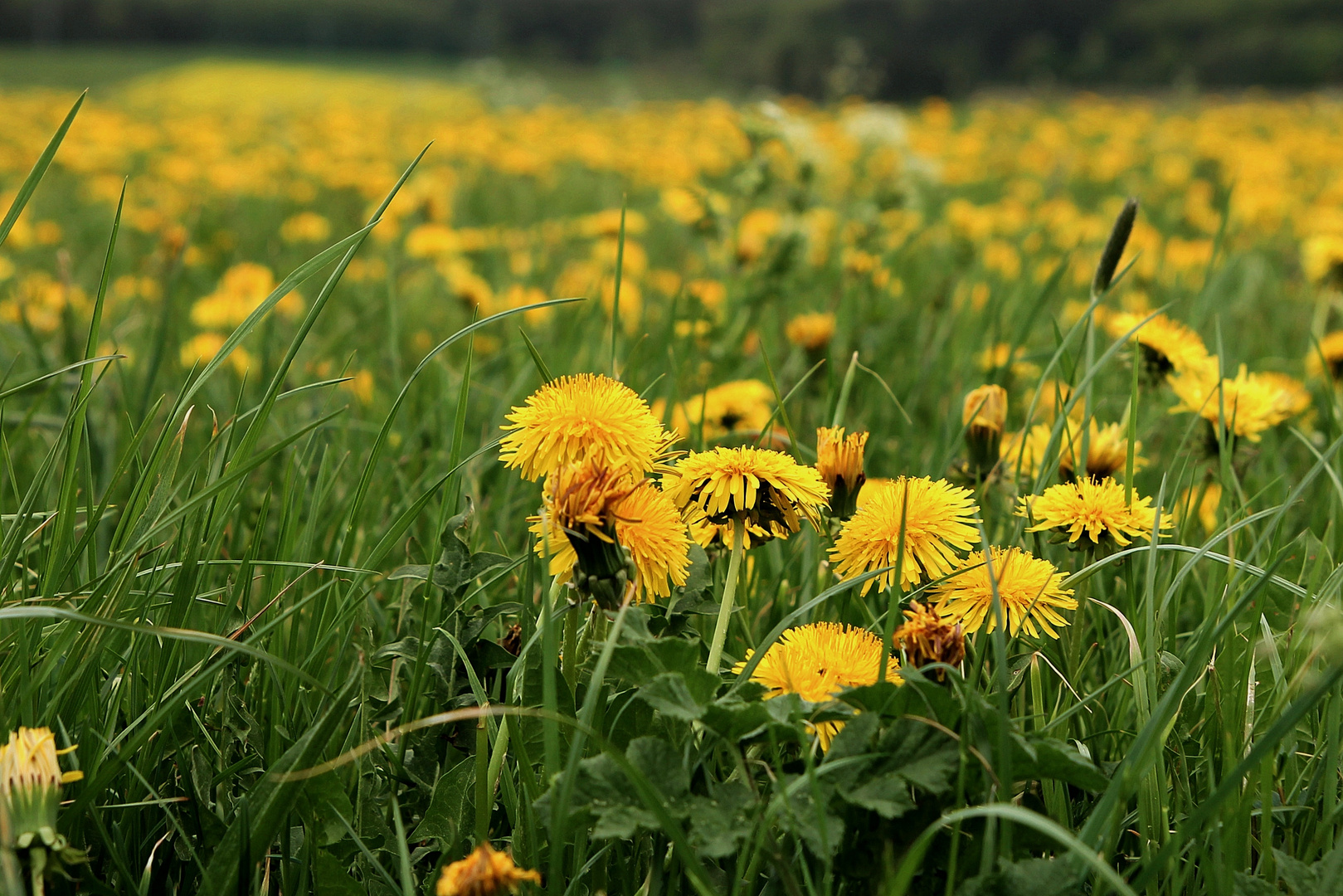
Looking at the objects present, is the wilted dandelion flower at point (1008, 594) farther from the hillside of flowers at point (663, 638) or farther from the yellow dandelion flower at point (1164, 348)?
the yellow dandelion flower at point (1164, 348)

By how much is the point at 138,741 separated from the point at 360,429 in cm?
82

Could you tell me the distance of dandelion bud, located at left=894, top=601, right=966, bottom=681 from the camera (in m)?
0.61

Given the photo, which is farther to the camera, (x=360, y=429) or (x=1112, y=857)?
(x=360, y=429)

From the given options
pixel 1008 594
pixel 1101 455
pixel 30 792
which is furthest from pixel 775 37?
pixel 30 792

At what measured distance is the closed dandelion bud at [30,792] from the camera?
500 mm

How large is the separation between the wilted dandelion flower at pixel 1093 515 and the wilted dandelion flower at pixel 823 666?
0.20m

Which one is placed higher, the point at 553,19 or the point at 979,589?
the point at 553,19

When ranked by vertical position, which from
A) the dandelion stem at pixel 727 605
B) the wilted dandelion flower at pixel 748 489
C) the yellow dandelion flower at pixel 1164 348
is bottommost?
the dandelion stem at pixel 727 605

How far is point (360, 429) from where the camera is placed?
138cm

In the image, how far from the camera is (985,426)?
982 millimetres

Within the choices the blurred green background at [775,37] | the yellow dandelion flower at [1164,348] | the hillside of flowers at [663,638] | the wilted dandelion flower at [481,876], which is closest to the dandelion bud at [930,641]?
the hillside of flowers at [663,638]

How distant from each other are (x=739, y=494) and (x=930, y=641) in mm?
150

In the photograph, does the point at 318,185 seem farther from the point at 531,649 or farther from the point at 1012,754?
the point at 1012,754

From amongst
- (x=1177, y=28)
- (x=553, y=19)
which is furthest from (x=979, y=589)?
(x=553, y=19)
